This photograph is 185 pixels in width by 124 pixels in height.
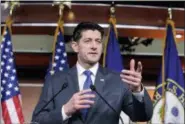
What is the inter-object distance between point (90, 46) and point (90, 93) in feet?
0.84

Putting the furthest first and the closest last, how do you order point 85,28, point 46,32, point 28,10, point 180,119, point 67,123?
point 46,32 → point 28,10 → point 180,119 → point 85,28 → point 67,123

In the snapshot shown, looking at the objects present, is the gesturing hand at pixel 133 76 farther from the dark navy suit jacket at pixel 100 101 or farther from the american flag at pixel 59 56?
the american flag at pixel 59 56

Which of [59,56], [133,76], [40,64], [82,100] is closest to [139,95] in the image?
[133,76]

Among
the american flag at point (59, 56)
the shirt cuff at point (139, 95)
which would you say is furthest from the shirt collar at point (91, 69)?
the american flag at point (59, 56)

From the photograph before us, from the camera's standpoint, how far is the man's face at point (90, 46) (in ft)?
5.52

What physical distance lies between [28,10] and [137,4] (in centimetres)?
106

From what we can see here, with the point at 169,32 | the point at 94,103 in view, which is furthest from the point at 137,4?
the point at 94,103

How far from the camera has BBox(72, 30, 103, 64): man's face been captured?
1683 mm

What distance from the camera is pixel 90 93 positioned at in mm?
1537

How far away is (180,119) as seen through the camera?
3.30 metres

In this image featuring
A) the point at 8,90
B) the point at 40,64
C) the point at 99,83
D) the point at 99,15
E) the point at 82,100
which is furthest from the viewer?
the point at 40,64

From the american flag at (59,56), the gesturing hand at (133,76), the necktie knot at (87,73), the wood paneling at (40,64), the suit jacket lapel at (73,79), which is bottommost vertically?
the wood paneling at (40,64)

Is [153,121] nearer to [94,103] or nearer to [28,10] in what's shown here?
[28,10]

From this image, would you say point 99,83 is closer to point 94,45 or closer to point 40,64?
point 94,45
